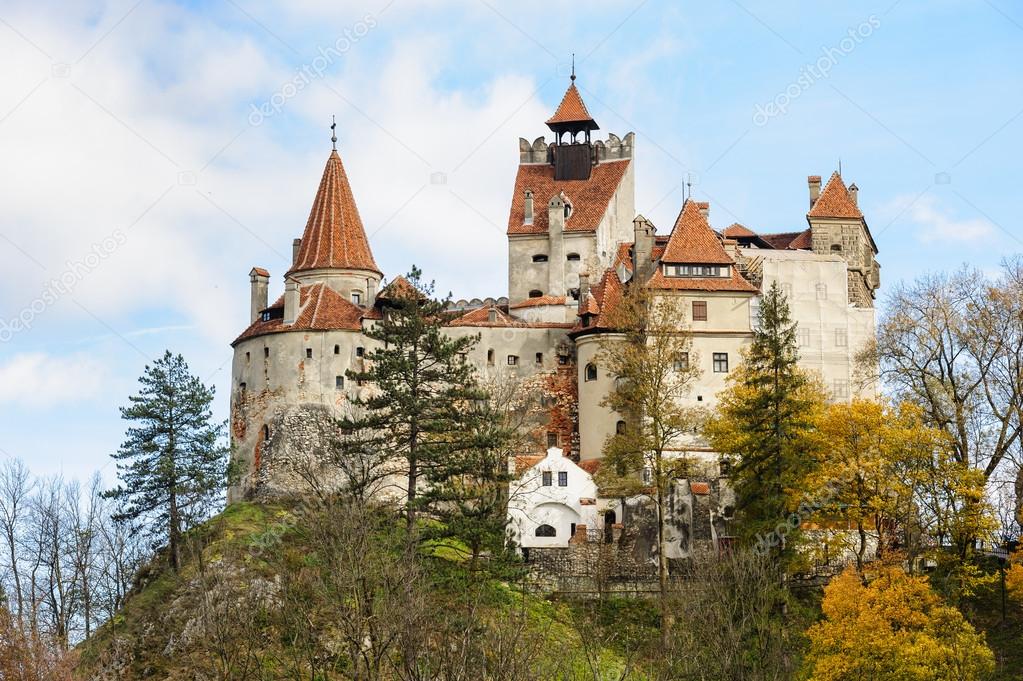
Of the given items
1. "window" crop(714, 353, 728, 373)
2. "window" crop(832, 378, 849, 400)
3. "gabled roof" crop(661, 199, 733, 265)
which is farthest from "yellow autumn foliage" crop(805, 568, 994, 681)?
"gabled roof" crop(661, 199, 733, 265)

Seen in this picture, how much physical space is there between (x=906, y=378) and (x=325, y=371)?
25.7 metres

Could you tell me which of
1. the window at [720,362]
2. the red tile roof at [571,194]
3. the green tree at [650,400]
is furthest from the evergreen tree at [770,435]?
the red tile roof at [571,194]

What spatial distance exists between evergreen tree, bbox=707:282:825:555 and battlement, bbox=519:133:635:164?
25414 mm

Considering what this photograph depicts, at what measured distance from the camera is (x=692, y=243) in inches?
2894

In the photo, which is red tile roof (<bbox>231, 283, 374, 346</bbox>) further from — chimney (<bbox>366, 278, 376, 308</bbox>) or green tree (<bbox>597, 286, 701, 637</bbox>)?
green tree (<bbox>597, 286, 701, 637</bbox>)

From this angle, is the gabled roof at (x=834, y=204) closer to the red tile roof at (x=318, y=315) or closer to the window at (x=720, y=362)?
the window at (x=720, y=362)

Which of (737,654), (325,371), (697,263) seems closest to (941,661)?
(737,654)

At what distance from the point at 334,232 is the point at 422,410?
19536 millimetres

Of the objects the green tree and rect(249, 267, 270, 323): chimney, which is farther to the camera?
rect(249, 267, 270, 323): chimney

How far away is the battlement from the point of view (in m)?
87.5

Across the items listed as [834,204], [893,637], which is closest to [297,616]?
[893,637]

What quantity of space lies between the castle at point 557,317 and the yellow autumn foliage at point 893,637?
12186mm

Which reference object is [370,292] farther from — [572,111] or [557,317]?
[572,111]

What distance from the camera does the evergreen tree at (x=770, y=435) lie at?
60.0 meters
